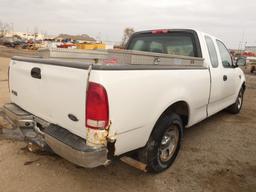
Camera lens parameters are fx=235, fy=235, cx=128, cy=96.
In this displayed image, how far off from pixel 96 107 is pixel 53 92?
0.65 m

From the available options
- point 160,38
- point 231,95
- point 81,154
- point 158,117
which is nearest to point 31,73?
point 81,154

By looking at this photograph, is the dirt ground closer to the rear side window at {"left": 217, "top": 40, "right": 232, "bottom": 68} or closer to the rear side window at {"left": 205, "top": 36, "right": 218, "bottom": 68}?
the rear side window at {"left": 205, "top": 36, "right": 218, "bottom": 68}

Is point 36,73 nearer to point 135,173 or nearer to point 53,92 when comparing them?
point 53,92

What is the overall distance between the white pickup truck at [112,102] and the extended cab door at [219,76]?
11 cm

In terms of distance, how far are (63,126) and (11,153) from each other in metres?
1.54

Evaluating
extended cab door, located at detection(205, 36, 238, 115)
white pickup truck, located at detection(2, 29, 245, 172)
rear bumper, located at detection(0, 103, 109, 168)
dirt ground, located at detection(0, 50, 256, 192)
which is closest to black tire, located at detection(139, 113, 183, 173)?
white pickup truck, located at detection(2, 29, 245, 172)

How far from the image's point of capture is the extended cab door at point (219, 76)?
4.14m

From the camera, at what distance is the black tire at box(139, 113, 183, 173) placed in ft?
9.29

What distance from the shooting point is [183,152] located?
12.7 feet

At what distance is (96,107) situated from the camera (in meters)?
2.12

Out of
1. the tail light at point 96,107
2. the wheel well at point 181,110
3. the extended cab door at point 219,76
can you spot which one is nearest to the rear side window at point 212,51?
the extended cab door at point 219,76

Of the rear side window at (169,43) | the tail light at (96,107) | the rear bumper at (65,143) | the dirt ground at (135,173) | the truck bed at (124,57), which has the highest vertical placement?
the rear side window at (169,43)

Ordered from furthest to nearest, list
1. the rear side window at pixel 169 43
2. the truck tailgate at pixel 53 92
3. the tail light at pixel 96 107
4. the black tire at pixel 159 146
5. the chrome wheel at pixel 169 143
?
1. the rear side window at pixel 169 43
2. the chrome wheel at pixel 169 143
3. the black tire at pixel 159 146
4. the truck tailgate at pixel 53 92
5. the tail light at pixel 96 107

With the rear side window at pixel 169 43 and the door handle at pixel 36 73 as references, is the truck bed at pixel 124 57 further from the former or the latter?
the door handle at pixel 36 73
